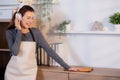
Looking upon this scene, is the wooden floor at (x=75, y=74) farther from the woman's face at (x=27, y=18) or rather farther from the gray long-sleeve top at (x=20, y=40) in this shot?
the woman's face at (x=27, y=18)

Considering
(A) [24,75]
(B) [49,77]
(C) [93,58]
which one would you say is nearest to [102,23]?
(C) [93,58]

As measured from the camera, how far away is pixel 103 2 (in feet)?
8.39

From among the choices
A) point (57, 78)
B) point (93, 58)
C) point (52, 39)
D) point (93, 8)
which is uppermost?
point (93, 8)

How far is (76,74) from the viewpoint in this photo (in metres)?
2.35

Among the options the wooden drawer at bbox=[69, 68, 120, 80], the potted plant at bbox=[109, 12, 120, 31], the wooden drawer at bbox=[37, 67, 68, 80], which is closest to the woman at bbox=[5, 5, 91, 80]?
the wooden drawer at bbox=[37, 67, 68, 80]

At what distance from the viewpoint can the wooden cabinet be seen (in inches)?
88.7

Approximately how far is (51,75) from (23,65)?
0.37m

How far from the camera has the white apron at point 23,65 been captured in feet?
7.36

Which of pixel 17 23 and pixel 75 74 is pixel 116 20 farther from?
pixel 17 23

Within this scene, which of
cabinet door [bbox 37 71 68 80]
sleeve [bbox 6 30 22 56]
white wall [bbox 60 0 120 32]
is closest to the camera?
sleeve [bbox 6 30 22 56]

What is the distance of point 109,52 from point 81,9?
0.57 metres

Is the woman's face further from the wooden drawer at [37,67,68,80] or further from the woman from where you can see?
the wooden drawer at [37,67,68,80]

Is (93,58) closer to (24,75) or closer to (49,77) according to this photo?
(49,77)

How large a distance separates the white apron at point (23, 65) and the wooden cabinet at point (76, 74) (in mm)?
183
